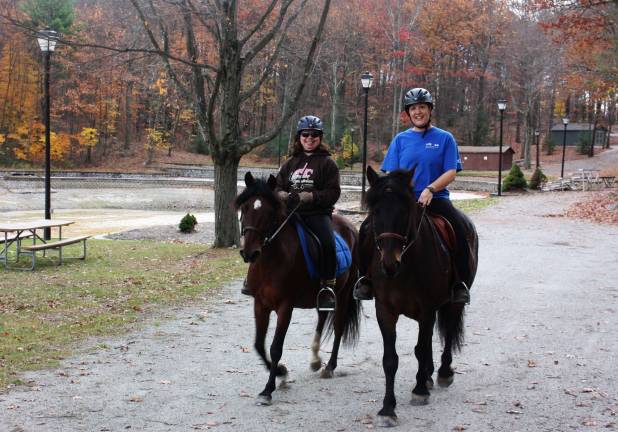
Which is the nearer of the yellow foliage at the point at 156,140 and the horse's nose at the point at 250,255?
the horse's nose at the point at 250,255

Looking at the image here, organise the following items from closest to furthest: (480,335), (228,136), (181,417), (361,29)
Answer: (181,417), (480,335), (228,136), (361,29)

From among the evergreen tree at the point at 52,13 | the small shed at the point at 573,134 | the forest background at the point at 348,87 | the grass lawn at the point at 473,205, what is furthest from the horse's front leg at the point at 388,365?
the small shed at the point at 573,134

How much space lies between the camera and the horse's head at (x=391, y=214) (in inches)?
204

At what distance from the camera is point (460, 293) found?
615 cm

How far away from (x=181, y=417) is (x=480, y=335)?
441 cm

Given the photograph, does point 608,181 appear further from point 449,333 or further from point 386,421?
point 386,421

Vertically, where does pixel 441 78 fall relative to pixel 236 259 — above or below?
above

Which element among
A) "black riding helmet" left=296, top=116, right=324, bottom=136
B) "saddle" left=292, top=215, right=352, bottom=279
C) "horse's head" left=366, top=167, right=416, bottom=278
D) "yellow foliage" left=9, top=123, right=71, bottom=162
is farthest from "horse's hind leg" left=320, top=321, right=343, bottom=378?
"yellow foliage" left=9, top=123, right=71, bottom=162

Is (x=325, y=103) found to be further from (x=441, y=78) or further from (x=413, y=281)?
(x=413, y=281)

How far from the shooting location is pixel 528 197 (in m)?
37.6

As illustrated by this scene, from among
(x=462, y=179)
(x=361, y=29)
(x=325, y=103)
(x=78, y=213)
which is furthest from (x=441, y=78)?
(x=78, y=213)

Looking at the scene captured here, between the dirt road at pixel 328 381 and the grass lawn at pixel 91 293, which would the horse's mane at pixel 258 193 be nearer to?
the dirt road at pixel 328 381

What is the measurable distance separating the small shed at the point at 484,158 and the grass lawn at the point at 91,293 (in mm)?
50795

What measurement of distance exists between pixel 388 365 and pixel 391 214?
1.21 metres
